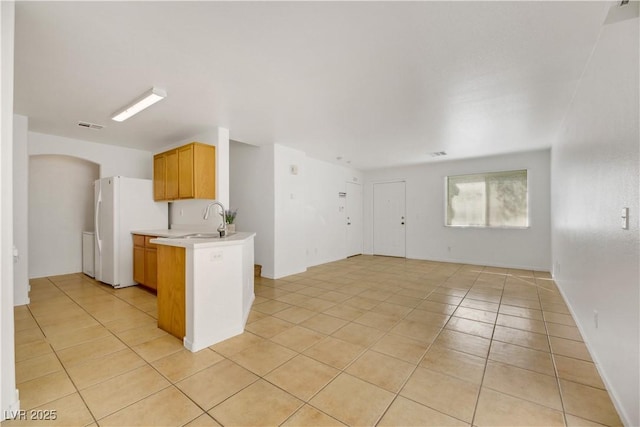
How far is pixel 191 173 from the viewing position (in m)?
4.04

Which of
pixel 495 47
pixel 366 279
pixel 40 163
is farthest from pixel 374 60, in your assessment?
pixel 40 163

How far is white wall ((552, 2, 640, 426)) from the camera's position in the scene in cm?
153

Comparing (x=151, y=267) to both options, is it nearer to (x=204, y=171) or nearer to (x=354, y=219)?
(x=204, y=171)

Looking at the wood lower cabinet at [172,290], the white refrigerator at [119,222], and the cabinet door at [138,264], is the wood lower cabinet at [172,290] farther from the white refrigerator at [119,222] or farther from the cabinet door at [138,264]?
the white refrigerator at [119,222]

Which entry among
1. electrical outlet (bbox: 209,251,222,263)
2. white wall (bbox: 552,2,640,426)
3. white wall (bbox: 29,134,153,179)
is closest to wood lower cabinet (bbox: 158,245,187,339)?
electrical outlet (bbox: 209,251,222,263)

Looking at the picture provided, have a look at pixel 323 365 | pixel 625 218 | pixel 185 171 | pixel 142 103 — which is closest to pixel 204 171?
pixel 185 171

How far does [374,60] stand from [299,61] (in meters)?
0.64

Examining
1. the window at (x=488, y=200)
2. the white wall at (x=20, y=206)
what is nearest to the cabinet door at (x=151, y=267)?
the white wall at (x=20, y=206)

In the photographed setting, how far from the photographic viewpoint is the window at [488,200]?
19.4ft

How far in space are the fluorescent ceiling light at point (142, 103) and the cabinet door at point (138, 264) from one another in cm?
200

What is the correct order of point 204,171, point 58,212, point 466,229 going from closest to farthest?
point 204,171, point 58,212, point 466,229

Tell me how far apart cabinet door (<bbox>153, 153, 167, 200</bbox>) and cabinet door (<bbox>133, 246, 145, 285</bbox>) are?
93 cm

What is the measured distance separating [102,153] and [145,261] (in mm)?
2390

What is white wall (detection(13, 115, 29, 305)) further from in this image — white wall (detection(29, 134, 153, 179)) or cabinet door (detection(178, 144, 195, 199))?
cabinet door (detection(178, 144, 195, 199))
